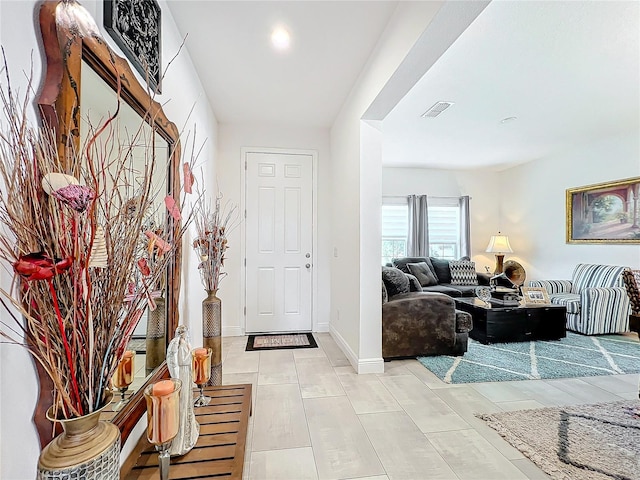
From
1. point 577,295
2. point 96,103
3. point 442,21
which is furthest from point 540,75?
point 96,103

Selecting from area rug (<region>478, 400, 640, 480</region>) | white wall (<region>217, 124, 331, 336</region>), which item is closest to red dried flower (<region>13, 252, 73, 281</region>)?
area rug (<region>478, 400, 640, 480</region>)

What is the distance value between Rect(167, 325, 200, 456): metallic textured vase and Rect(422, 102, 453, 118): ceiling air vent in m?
3.49

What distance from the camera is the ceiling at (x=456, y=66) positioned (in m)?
2.12

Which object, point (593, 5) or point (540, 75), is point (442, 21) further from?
point (540, 75)

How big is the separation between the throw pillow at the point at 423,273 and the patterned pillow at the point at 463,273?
383 millimetres

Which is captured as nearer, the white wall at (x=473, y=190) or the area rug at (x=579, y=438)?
the area rug at (x=579, y=438)

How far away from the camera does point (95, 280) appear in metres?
0.80

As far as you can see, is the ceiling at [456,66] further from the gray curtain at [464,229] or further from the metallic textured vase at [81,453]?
the metallic textured vase at [81,453]

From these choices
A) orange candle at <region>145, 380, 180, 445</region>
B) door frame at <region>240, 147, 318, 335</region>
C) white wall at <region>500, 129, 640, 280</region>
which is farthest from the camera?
white wall at <region>500, 129, 640, 280</region>

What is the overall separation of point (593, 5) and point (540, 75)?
90cm

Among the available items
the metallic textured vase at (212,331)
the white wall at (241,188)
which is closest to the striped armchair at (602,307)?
the white wall at (241,188)

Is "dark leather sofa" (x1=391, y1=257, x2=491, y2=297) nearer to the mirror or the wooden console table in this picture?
the wooden console table

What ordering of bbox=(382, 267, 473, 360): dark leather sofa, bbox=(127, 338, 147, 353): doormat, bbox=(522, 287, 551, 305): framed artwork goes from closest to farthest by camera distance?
1. bbox=(127, 338, 147, 353): doormat
2. bbox=(382, 267, 473, 360): dark leather sofa
3. bbox=(522, 287, 551, 305): framed artwork

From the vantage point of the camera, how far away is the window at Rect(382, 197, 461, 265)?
651cm
